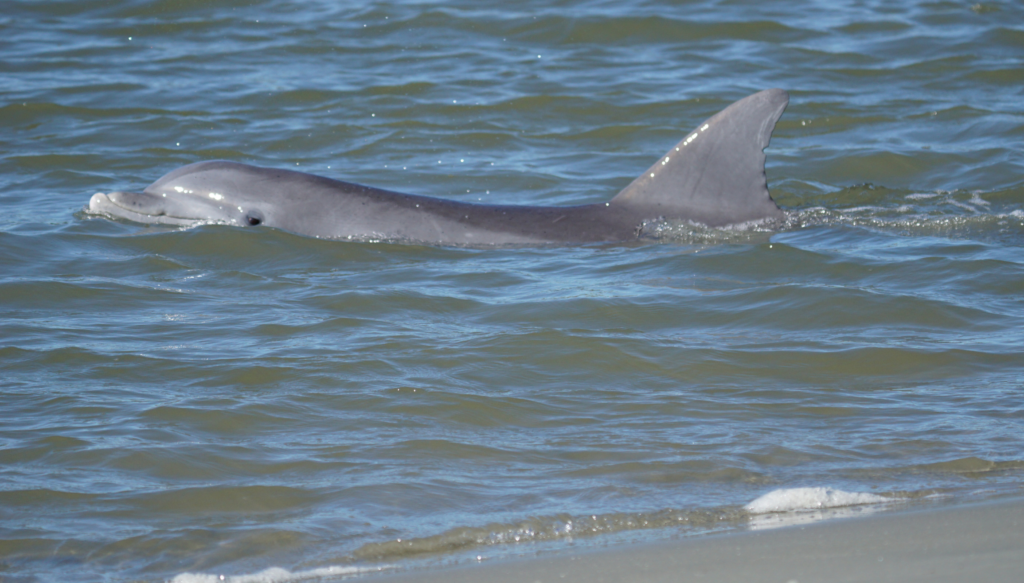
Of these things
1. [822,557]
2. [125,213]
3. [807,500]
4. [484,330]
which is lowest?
[484,330]

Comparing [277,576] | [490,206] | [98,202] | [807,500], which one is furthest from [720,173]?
[277,576]

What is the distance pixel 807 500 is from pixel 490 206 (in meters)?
4.92

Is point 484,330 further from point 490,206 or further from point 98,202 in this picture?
point 98,202

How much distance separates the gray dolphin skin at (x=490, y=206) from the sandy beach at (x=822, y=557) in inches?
178

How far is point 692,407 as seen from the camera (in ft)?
17.8

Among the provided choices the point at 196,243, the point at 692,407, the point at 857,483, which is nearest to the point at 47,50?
the point at 196,243

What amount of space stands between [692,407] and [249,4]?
14.0 m

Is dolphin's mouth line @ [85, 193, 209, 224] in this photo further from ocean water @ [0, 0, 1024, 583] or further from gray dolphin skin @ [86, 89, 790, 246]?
ocean water @ [0, 0, 1024, 583]

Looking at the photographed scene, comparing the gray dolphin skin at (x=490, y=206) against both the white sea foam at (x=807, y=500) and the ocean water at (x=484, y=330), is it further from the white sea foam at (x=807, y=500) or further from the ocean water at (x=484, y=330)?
the white sea foam at (x=807, y=500)

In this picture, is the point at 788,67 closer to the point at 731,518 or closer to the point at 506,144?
the point at 506,144

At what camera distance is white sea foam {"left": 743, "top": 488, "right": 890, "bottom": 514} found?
4199 mm

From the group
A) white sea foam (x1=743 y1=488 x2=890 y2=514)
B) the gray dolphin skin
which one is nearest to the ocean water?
white sea foam (x1=743 y1=488 x2=890 y2=514)

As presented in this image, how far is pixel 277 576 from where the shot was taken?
12.3 ft

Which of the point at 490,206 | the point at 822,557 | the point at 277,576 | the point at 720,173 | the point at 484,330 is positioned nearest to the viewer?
the point at 822,557
